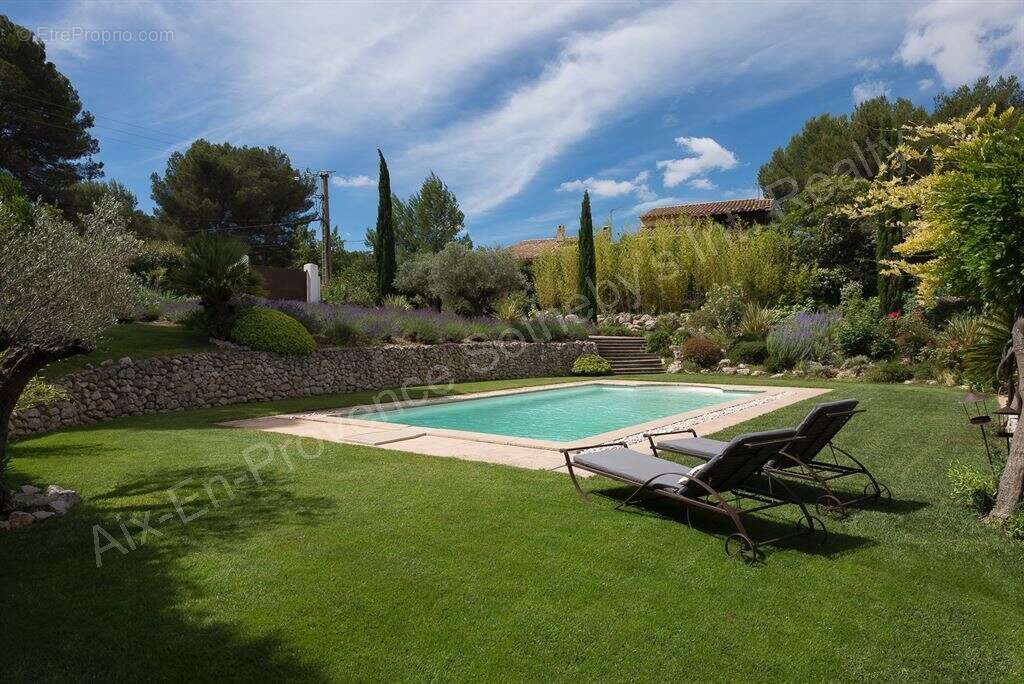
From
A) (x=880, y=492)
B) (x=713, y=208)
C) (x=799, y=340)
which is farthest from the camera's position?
(x=713, y=208)

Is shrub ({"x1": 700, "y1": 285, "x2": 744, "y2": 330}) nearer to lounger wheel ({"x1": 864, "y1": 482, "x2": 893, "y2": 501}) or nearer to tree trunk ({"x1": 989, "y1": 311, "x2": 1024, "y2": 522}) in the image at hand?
lounger wheel ({"x1": 864, "y1": 482, "x2": 893, "y2": 501})

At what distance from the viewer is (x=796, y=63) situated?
41.1 feet

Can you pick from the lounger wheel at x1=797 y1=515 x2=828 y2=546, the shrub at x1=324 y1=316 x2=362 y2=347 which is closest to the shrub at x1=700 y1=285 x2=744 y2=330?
the shrub at x1=324 y1=316 x2=362 y2=347

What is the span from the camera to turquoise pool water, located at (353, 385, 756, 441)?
9.80 metres

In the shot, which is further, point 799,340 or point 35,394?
point 799,340

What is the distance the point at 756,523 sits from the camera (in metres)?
4.21

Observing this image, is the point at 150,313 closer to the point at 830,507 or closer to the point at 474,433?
the point at 474,433

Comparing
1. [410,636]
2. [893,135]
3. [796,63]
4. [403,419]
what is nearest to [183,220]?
[403,419]

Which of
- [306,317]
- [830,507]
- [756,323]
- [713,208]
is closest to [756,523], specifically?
[830,507]

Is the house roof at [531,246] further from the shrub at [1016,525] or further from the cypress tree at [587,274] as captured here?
the shrub at [1016,525]

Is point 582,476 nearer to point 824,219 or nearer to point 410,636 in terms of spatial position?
point 410,636

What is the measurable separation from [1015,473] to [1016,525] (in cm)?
38

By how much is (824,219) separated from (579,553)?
71.1 feet

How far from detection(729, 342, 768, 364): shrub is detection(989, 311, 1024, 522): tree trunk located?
13.6 metres
